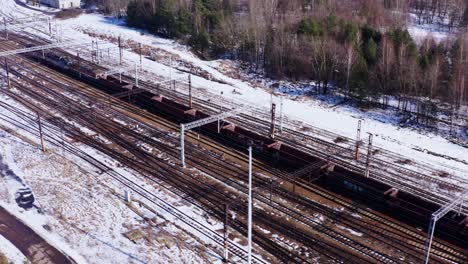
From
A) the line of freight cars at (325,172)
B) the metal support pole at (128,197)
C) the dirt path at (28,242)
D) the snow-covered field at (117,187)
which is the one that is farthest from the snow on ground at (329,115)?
the dirt path at (28,242)

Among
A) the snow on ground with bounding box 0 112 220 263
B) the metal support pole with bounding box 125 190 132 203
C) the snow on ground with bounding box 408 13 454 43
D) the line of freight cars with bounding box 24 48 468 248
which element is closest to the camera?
the snow on ground with bounding box 0 112 220 263

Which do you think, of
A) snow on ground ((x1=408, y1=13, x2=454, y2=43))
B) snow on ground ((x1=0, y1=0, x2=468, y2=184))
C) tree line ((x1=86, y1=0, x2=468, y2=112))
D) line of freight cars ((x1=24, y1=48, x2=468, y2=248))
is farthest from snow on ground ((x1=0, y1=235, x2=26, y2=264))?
snow on ground ((x1=408, y1=13, x2=454, y2=43))

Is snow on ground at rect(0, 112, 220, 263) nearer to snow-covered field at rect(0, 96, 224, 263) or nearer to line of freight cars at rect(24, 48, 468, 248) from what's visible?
snow-covered field at rect(0, 96, 224, 263)

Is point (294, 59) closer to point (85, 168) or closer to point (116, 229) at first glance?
point (85, 168)

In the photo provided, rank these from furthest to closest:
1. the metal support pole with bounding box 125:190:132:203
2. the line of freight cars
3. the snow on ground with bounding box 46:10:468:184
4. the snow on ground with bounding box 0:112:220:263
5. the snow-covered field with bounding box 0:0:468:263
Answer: the snow on ground with bounding box 46:10:468:184, the metal support pole with bounding box 125:190:132:203, the line of freight cars, the snow-covered field with bounding box 0:0:468:263, the snow on ground with bounding box 0:112:220:263

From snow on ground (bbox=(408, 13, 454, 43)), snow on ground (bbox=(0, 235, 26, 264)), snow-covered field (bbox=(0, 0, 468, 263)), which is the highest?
snow on ground (bbox=(408, 13, 454, 43))
